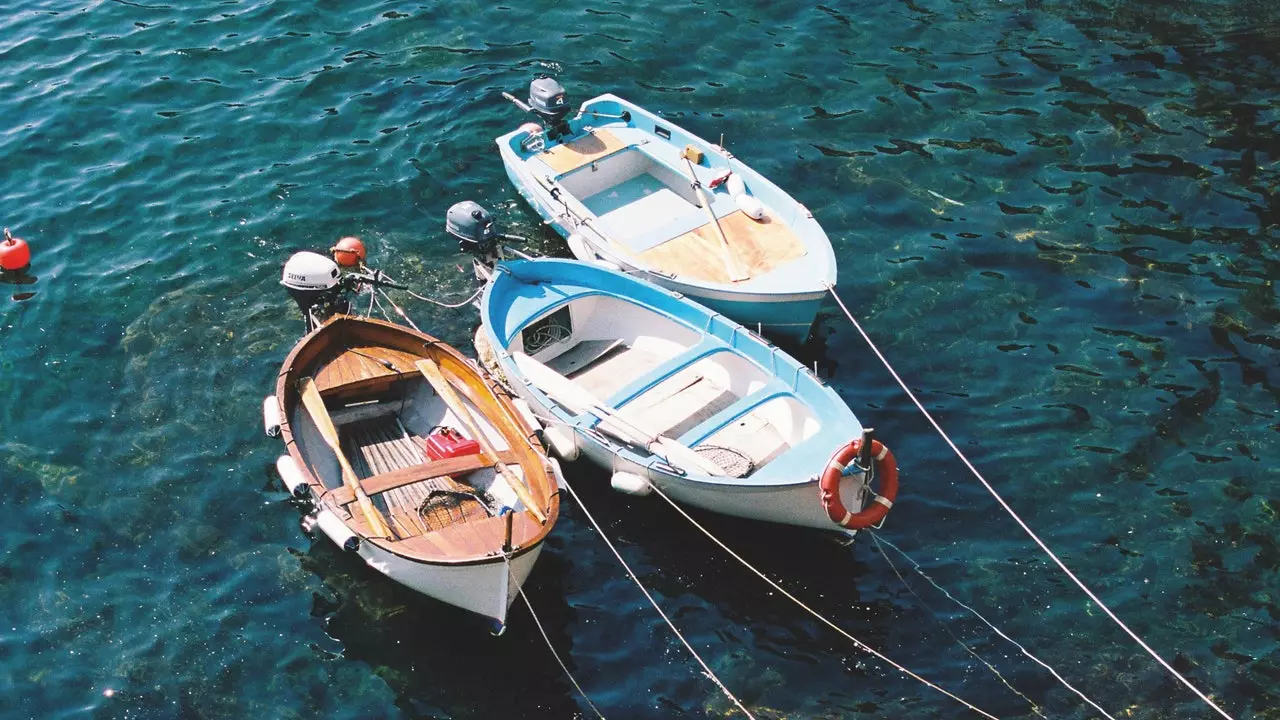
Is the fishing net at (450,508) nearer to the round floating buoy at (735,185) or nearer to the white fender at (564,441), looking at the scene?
the white fender at (564,441)

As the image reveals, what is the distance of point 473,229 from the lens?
909 inches

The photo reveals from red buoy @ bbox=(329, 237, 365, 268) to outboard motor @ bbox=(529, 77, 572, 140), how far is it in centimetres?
563

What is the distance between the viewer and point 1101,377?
22188mm

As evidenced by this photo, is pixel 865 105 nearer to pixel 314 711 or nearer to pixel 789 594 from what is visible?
pixel 789 594

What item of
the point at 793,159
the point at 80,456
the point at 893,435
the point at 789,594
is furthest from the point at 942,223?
the point at 80,456

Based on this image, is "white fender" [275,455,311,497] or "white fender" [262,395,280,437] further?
"white fender" [262,395,280,437]

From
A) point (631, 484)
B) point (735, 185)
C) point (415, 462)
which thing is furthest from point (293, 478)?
point (735, 185)

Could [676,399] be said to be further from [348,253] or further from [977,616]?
[348,253]

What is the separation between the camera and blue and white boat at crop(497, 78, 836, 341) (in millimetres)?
22203

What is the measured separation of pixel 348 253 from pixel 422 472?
616cm

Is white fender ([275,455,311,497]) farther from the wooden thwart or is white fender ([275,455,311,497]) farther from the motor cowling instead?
the motor cowling

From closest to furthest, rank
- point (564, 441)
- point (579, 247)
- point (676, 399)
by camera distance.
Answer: point (564, 441) < point (676, 399) < point (579, 247)

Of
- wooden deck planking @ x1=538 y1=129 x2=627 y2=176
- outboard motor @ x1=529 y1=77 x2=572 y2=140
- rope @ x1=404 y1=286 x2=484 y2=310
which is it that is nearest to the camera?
rope @ x1=404 y1=286 x2=484 y2=310

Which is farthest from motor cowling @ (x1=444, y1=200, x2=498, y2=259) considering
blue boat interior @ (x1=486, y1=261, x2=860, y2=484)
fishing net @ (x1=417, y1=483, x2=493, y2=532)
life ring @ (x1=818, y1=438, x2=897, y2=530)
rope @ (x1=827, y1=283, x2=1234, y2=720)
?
life ring @ (x1=818, y1=438, x2=897, y2=530)
